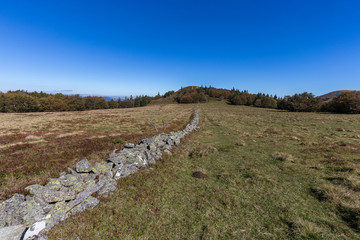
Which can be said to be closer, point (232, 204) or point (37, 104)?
point (232, 204)

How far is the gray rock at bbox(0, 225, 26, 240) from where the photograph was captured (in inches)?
182

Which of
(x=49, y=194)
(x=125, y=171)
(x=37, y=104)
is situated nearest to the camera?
(x=49, y=194)

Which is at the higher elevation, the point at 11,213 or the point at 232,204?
the point at 11,213

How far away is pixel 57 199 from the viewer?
20.3 ft

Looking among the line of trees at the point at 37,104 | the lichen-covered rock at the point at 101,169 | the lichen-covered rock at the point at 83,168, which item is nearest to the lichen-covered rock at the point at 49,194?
the lichen-covered rock at the point at 83,168

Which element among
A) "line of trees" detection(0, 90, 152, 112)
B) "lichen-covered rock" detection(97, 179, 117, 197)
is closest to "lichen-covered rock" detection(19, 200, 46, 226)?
"lichen-covered rock" detection(97, 179, 117, 197)

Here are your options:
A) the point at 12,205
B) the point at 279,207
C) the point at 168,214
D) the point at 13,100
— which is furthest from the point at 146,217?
the point at 13,100

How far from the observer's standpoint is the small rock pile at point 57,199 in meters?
4.97

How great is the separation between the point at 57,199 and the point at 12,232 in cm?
148

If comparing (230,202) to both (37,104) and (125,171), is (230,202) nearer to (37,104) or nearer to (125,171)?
(125,171)

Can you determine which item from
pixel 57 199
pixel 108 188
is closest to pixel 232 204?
pixel 108 188

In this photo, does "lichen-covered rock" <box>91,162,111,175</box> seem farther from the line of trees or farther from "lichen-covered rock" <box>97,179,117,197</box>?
the line of trees

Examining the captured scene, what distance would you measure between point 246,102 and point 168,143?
12199cm

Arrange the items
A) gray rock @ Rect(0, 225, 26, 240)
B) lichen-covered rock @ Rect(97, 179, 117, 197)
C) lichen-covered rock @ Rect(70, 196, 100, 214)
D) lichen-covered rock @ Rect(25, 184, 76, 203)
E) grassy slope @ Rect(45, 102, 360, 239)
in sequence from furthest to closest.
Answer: lichen-covered rock @ Rect(97, 179, 117, 197) → lichen-covered rock @ Rect(70, 196, 100, 214) → lichen-covered rock @ Rect(25, 184, 76, 203) → grassy slope @ Rect(45, 102, 360, 239) → gray rock @ Rect(0, 225, 26, 240)
